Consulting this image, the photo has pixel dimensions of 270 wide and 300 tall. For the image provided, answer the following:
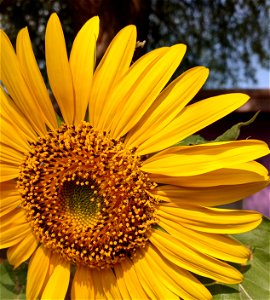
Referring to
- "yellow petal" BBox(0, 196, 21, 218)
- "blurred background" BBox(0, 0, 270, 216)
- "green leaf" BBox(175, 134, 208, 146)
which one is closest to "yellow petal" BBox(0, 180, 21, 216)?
"yellow petal" BBox(0, 196, 21, 218)

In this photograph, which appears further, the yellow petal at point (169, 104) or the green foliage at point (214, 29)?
the green foliage at point (214, 29)

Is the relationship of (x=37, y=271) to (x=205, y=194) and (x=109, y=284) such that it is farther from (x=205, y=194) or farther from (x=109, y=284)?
(x=205, y=194)

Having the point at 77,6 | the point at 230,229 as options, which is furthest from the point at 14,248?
the point at 77,6

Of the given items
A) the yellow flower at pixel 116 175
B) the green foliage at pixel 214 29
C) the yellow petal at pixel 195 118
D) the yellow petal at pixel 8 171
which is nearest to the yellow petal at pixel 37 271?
the yellow flower at pixel 116 175

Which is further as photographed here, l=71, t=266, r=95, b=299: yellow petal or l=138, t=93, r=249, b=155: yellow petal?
l=71, t=266, r=95, b=299: yellow petal

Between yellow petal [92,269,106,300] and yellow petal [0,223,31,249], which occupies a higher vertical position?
yellow petal [0,223,31,249]

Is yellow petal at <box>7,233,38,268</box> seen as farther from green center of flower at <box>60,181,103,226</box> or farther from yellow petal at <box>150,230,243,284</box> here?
yellow petal at <box>150,230,243,284</box>

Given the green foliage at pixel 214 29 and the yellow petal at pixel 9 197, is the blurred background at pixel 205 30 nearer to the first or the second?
the green foliage at pixel 214 29
